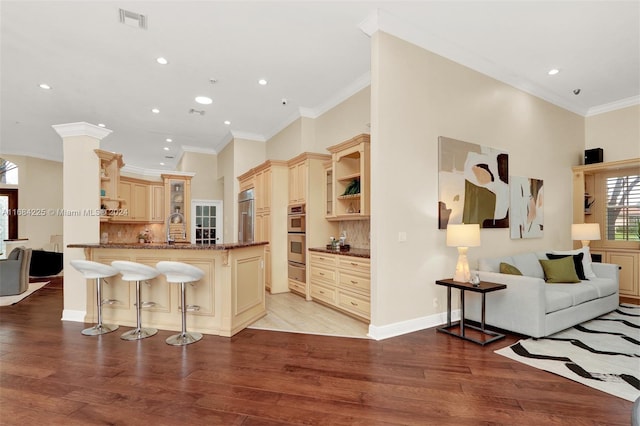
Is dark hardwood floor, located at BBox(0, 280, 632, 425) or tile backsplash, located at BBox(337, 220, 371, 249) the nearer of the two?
dark hardwood floor, located at BBox(0, 280, 632, 425)

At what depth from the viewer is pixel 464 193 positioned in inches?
168

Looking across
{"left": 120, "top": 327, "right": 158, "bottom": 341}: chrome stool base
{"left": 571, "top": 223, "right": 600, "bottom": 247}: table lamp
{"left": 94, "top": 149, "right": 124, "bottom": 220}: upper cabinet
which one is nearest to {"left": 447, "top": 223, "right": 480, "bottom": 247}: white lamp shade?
{"left": 571, "top": 223, "right": 600, "bottom": 247}: table lamp

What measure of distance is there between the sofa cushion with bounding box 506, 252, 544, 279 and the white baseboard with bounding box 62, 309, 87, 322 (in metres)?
5.85

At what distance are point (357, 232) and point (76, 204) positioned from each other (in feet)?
13.1

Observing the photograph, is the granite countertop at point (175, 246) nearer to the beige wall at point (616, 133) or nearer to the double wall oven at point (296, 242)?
the double wall oven at point (296, 242)

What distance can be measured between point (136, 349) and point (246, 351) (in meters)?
1.12

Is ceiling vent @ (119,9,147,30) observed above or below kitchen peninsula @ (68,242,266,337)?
above

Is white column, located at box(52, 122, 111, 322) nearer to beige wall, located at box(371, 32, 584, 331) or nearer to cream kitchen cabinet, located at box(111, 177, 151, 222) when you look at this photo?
cream kitchen cabinet, located at box(111, 177, 151, 222)

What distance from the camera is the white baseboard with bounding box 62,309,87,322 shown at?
4.32m

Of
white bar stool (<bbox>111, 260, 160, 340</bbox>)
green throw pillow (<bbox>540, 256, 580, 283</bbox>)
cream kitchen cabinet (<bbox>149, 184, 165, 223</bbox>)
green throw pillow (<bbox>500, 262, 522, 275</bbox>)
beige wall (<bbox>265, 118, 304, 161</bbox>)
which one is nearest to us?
white bar stool (<bbox>111, 260, 160, 340</bbox>)

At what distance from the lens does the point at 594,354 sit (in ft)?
10.0

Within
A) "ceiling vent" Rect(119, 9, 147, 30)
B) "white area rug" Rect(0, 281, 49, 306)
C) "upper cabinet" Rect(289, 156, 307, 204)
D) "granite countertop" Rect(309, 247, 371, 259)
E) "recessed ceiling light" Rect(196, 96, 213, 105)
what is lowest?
"white area rug" Rect(0, 281, 49, 306)

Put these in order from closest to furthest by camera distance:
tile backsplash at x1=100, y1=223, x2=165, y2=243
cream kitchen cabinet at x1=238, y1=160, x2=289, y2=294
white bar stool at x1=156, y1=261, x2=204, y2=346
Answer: white bar stool at x1=156, y1=261, x2=204, y2=346 → cream kitchen cabinet at x1=238, y1=160, x2=289, y2=294 → tile backsplash at x1=100, y1=223, x2=165, y2=243

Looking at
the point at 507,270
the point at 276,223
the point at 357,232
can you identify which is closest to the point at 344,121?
the point at 357,232
